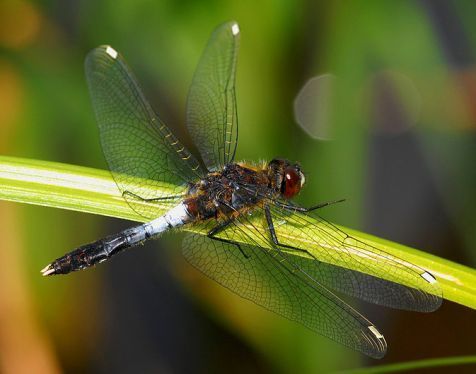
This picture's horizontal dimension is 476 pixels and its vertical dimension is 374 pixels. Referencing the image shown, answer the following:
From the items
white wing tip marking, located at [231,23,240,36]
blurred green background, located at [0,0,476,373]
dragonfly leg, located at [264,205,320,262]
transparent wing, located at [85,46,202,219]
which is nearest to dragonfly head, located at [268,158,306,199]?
dragonfly leg, located at [264,205,320,262]

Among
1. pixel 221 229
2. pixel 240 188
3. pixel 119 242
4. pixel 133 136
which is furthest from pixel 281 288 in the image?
pixel 133 136

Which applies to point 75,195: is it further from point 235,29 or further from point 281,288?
point 235,29

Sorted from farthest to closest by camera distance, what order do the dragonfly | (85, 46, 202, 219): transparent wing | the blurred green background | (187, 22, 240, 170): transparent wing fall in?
the blurred green background → (187, 22, 240, 170): transparent wing → (85, 46, 202, 219): transparent wing → the dragonfly

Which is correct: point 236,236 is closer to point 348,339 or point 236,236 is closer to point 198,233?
point 198,233

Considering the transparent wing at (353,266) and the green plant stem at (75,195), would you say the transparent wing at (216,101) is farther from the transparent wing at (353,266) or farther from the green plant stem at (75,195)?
the green plant stem at (75,195)

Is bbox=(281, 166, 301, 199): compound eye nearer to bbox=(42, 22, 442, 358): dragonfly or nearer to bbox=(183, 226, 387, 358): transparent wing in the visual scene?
bbox=(42, 22, 442, 358): dragonfly

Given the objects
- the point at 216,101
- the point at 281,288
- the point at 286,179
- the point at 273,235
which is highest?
the point at 216,101
